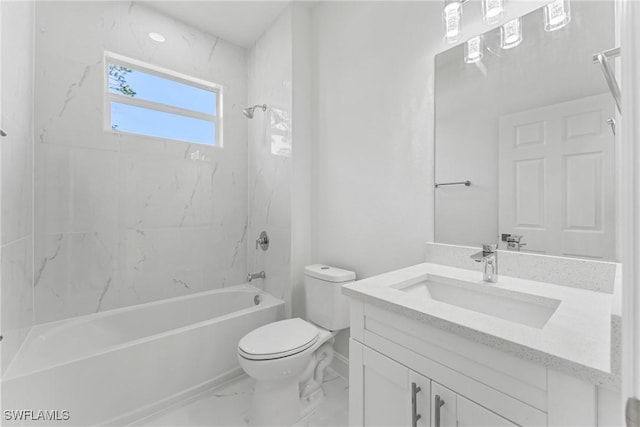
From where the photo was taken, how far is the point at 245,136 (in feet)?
9.05

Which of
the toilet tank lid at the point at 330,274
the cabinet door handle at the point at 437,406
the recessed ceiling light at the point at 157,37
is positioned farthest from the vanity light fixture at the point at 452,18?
the recessed ceiling light at the point at 157,37

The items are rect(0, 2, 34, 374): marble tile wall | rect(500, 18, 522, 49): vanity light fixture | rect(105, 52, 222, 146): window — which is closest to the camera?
rect(500, 18, 522, 49): vanity light fixture

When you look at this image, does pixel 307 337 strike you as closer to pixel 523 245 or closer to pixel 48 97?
pixel 523 245

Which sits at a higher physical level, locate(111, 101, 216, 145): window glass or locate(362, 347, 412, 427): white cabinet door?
locate(111, 101, 216, 145): window glass

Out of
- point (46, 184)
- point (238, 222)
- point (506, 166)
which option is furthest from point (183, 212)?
point (506, 166)

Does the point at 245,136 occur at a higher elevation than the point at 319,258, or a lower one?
higher

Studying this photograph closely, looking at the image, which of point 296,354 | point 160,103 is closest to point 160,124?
A: point 160,103

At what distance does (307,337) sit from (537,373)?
1.17m

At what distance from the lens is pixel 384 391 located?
0.99 meters

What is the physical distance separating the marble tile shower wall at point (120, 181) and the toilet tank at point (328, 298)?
3.59ft

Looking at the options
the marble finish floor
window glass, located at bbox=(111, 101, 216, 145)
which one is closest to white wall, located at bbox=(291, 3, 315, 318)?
the marble finish floor

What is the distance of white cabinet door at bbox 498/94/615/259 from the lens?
0.99 meters

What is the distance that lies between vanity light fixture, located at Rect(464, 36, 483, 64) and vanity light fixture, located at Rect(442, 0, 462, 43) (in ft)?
0.23

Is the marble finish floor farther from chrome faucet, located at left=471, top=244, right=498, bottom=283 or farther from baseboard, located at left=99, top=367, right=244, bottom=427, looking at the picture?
chrome faucet, located at left=471, top=244, right=498, bottom=283
